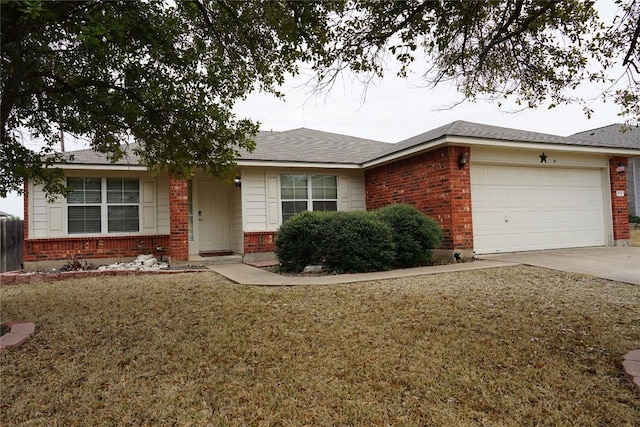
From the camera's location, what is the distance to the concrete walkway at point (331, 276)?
23.3 feet

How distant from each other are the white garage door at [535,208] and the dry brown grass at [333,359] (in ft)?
12.8

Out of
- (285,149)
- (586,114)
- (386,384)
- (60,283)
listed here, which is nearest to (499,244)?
(586,114)

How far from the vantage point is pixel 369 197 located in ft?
41.8

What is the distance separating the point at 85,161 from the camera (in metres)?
10.4

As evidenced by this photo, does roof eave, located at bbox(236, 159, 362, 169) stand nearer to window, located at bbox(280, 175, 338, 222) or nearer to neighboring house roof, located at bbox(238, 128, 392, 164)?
neighboring house roof, located at bbox(238, 128, 392, 164)

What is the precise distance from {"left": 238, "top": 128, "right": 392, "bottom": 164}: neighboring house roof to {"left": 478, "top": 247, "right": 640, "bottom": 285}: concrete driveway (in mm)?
5470

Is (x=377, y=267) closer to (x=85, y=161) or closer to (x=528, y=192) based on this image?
(x=528, y=192)

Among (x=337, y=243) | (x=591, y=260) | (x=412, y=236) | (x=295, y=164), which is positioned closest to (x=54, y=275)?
(x=337, y=243)

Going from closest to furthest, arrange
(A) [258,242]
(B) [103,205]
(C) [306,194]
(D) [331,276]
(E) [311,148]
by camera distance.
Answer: (D) [331,276], (B) [103,205], (A) [258,242], (C) [306,194], (E) [311,148]

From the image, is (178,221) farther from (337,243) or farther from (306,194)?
(337,243)

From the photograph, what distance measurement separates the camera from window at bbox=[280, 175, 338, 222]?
11.8 metres

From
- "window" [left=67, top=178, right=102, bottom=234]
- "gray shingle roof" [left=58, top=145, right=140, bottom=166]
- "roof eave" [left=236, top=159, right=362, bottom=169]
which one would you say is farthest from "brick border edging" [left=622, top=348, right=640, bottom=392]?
"window" [left=67, top=178, right=102, bottom=234]

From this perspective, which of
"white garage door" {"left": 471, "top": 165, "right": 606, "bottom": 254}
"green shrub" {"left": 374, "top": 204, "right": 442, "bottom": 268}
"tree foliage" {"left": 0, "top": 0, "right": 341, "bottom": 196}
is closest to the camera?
"tree foliage" {"left": 0, "top": 0, "right": 341, "bottom": 196}

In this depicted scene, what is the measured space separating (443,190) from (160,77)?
6767 mm
